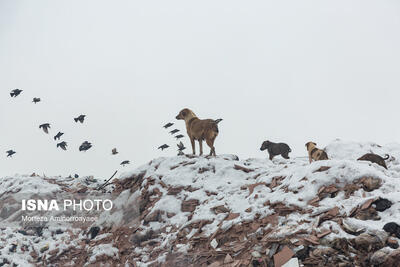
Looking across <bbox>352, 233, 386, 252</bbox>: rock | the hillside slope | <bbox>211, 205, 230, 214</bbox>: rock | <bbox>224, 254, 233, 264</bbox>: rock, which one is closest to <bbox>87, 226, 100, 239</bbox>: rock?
the hillside slope

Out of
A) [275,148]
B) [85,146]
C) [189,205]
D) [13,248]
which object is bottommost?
[13,248]

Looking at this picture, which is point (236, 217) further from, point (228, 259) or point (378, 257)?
point (378, 257)

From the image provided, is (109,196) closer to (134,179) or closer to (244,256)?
(134,179)

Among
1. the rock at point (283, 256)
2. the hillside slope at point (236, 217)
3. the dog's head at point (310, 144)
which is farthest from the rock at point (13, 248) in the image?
the dog's head at point (310, 144)

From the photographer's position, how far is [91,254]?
27.4 feet

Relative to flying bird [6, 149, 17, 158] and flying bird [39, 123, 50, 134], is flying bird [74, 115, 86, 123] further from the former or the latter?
flying bird [6, 149, 17, 158]

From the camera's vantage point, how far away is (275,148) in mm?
12852

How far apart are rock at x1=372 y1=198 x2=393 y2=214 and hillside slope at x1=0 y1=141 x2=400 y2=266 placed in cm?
2

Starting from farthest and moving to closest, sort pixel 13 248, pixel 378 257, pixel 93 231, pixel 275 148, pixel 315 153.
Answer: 1. pixel 275 148
2. pixel 315 153
3. pixel 93 231
4. pixel 13 248
5. pixel 378 257

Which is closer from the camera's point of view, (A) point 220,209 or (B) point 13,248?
(A) point 220,209

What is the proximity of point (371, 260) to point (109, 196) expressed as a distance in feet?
27.4

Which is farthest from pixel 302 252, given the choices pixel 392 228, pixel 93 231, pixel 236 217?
pixel 93 231

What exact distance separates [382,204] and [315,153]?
12.9 ft

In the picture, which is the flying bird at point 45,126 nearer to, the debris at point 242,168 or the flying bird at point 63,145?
the flying bird at point 63,145
